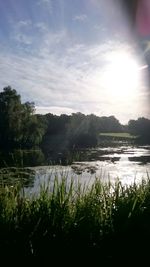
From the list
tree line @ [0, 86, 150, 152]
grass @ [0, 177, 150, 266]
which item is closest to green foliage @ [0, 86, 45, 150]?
tree line @ [0, 86, 150, 152]

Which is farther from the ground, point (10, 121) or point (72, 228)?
point (10, 121)

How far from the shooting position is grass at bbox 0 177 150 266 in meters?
4.51

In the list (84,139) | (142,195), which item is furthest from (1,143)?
(142,195)

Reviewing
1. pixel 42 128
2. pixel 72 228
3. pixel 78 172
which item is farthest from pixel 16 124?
pixel 72 228

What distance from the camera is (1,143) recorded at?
65312 millimetres

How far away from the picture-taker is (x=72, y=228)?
477 centimetres

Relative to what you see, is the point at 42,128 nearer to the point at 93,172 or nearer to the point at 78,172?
the point at 93,172

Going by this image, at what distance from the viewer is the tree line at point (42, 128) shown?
67688mm

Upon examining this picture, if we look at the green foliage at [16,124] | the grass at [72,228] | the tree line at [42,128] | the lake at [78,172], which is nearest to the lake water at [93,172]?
the lake at [78,172]

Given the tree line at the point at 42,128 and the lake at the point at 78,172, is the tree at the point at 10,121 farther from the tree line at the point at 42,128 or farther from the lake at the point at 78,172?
the lake at the point at 78,172

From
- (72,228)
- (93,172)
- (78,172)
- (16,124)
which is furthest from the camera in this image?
(16,124)

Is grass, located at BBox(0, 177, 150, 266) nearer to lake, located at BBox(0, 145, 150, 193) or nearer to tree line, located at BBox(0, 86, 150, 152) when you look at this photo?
lake, located at BBox(0, 145, 150, 193)

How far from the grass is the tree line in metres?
44.5

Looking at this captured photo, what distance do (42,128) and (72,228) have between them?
68.6 m
